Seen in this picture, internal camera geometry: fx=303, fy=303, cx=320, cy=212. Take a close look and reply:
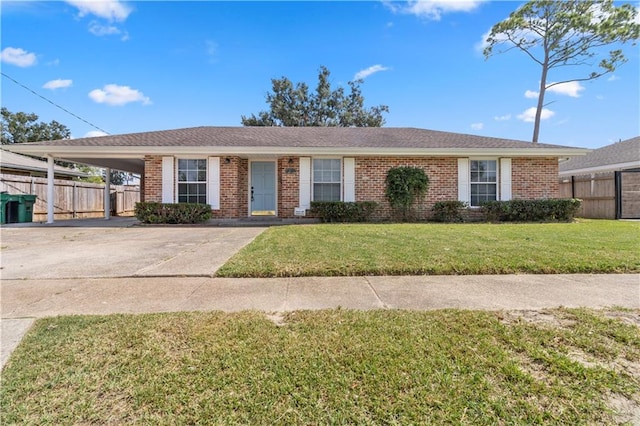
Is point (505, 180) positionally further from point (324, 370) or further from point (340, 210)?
point (324, 370)

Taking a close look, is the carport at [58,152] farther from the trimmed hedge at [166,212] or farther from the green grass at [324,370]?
the green grass at [324,370]

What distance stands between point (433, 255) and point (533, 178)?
9.58m

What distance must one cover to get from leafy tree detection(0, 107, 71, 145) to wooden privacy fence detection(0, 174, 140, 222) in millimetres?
24557

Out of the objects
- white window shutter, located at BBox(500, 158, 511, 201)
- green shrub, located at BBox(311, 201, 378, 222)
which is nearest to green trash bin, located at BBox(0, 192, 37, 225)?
green shrub, located at BBox(311, 201, 378, 222)

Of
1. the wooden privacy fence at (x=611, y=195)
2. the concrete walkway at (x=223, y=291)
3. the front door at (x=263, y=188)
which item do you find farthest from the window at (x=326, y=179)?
the wooden privacy fence at (x=611, y=195)

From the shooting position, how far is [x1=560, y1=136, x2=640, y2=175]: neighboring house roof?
15726 millimetres

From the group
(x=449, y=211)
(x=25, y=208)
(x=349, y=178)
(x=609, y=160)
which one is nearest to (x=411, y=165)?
(x=449, y=211)

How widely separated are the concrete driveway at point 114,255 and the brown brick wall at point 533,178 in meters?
10.4

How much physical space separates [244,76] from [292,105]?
1197 cm

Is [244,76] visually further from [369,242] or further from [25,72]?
[369,242]

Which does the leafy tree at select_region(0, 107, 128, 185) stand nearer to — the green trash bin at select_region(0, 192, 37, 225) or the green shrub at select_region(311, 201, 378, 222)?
the green trash bin at select_region(0, 192, 37, 225)

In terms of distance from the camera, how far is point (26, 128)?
110 feet

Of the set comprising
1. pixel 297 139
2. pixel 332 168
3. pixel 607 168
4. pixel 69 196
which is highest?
pixel 297 139

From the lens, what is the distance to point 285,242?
6.36m
